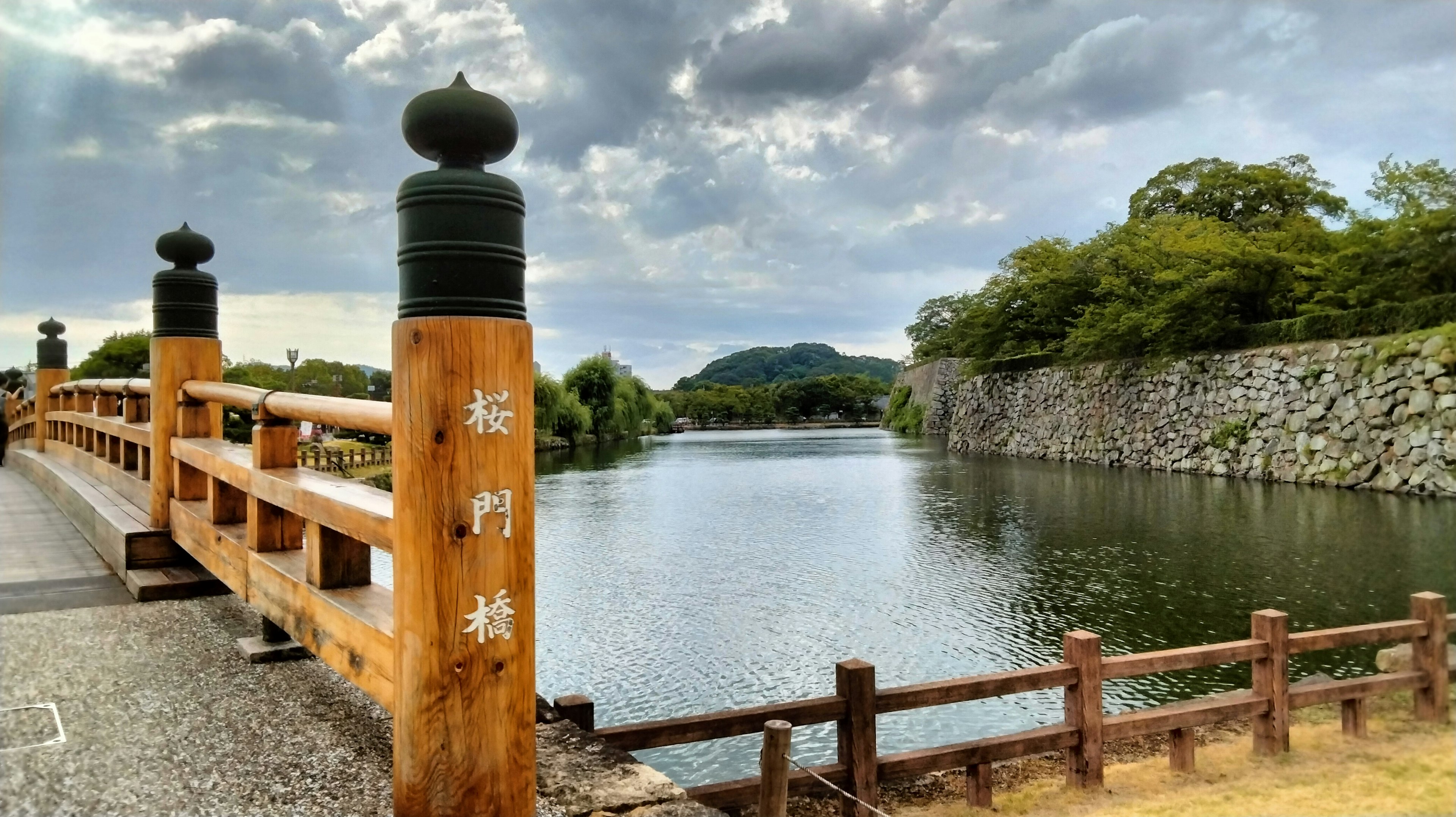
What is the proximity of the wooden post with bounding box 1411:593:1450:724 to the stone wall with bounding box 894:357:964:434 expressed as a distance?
3649 centimetres

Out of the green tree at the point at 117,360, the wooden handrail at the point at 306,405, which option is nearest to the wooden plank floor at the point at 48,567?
the wooden handrail at the point at 306,405

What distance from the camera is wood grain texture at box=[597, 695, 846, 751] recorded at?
3088 millimetres

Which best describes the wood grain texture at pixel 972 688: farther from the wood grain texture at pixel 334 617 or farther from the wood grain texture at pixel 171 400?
the wood grain texture at pixel 171 400

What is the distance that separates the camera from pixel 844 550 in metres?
10.7

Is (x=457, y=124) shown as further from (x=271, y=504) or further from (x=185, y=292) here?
(x=185, y=292)

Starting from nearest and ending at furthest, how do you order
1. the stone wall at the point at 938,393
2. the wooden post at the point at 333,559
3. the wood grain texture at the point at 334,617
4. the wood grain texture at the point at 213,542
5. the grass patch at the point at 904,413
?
the wood grain texture at the point at 334,617 < the wooden post at the point at 333,559 < the wood grain texture at the point at 213,542 < the stone wall at the point at 938,393 < the grass patch at the point at 904,413

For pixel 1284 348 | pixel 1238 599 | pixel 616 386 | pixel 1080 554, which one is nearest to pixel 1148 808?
pixel 1238 599

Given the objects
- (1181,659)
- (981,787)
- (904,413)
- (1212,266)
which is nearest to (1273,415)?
(1212,266)

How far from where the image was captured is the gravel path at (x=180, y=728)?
1720 mm

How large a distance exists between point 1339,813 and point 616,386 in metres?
35.9

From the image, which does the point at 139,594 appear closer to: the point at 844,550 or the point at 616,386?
the point at 844,550

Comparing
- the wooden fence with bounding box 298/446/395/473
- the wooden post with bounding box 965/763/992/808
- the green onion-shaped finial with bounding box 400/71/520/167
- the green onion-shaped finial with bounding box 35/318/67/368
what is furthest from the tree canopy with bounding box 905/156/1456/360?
the wooden fence with bounding box 298/446/395/473

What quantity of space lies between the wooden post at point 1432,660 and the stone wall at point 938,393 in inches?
1437

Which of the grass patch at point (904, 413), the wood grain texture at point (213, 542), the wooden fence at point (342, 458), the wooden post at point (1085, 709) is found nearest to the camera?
the wood grain texture at point (213, 542)
